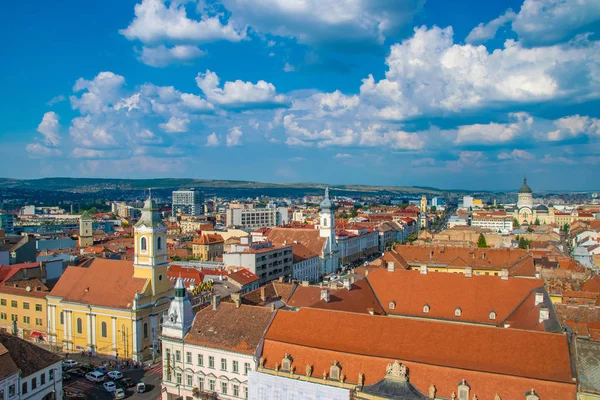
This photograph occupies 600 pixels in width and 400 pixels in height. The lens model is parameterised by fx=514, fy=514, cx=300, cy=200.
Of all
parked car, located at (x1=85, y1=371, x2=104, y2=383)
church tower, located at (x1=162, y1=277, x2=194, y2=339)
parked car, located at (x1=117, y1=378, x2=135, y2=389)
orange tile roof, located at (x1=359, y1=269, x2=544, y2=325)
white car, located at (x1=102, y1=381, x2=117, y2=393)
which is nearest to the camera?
church tower, located at (x1=162, y1=277, x2=194, y2=339)

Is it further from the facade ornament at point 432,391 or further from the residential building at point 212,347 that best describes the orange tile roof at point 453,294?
the facade ornament at point 432,391

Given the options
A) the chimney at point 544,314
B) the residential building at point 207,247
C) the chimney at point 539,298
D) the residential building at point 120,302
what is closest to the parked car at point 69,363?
the residential building at point 120,302

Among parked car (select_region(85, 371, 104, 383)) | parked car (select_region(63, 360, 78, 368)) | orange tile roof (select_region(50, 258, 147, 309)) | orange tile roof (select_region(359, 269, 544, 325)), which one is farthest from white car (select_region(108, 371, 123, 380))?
orange tile roof (select_region(359, 269, 544, 325))

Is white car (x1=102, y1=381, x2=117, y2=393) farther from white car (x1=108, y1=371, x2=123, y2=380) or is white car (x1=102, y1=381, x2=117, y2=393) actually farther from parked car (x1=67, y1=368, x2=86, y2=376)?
parked car (x1=67, y1=368, x2=86, y2=376)

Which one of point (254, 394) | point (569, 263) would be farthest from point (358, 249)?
point (254, 394)

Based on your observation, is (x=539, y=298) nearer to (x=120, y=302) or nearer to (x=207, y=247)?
(x=120, y=302)

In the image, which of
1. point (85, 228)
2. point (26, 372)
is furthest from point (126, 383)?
point (85, 228)
